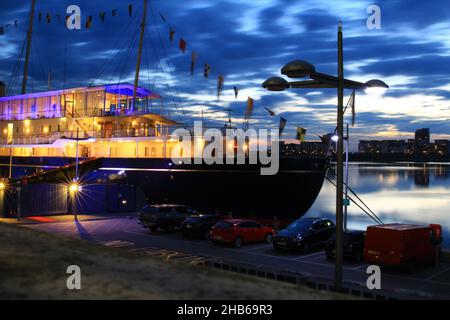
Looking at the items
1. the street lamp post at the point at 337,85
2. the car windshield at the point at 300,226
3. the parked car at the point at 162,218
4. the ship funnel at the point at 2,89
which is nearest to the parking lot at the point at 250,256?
the parked car at the point at 162,218

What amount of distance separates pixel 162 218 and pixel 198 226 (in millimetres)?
2784

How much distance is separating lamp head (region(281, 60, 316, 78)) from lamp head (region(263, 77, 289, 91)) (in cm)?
52

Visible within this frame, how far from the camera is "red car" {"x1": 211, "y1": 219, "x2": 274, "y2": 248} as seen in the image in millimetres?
20141

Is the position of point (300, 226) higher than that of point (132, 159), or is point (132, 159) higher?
point (132, 159)

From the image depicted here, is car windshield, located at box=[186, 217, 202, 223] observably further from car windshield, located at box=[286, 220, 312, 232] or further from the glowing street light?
the glowing street light

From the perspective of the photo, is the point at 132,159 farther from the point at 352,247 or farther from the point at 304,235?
the point at 352,247

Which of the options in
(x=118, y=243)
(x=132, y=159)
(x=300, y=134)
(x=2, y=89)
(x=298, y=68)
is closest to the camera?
(x=298, y=68)

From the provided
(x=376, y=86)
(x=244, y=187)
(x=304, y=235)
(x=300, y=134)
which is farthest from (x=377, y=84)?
(x=244, y=187)

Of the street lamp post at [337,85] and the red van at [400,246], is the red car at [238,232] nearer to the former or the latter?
the red van at [400,246]

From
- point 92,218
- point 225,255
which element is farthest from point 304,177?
point 92,218

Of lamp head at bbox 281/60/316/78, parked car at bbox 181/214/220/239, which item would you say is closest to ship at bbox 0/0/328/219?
parked car at bbox 181/214/220/239

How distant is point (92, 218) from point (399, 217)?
4188 cm

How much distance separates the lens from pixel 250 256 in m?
18.3
